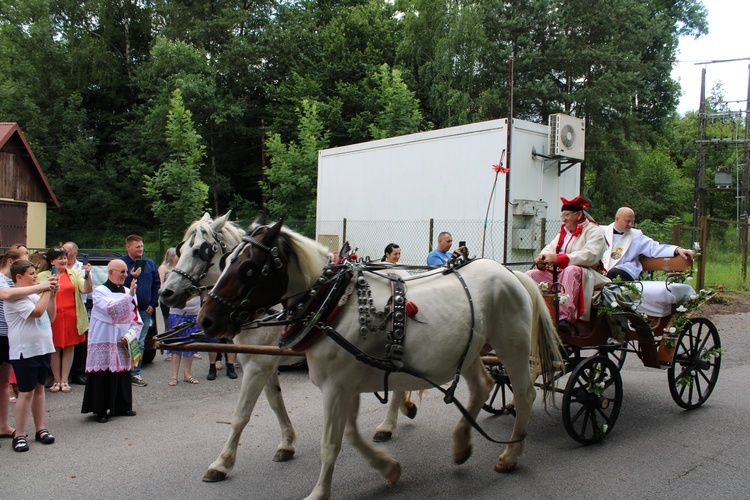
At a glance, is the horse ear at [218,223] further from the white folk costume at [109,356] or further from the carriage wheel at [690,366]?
the carriage wheel at [690,366]

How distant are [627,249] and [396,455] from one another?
3464mm

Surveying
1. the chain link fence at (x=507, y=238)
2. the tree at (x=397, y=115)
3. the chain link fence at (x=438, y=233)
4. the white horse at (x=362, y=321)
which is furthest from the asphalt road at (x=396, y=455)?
the tree at (x=397, y=115)

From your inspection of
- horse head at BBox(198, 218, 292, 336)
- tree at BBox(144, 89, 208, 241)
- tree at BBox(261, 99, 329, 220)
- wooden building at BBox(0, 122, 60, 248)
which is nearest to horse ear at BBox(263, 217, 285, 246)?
horse head at BBox(198, 218, 292, 336)

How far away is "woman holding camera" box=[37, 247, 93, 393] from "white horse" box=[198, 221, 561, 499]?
4.29 meters

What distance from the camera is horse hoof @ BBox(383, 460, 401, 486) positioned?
4.09 meters

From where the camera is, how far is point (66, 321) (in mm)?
6836

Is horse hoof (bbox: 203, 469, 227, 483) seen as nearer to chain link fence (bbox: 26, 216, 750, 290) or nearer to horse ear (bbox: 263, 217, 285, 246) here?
horse ear (bbox: 263, 217, 285, 246)

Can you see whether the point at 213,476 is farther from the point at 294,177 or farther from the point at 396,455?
the point at 294,177

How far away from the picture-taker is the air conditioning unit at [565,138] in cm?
1309

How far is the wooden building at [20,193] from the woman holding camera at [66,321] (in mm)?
16811

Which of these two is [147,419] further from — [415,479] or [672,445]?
[672,445]

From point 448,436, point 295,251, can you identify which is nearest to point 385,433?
point 448,436

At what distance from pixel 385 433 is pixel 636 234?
11.7ft

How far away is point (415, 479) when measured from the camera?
14.3 ft
